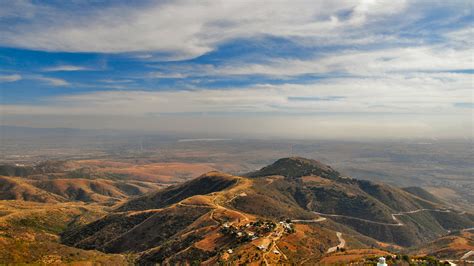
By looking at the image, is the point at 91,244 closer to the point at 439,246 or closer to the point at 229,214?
the point at 229,214

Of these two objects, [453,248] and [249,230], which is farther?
[453,248]

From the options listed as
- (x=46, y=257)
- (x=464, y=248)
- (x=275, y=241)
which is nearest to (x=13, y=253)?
(x=46, y=257)

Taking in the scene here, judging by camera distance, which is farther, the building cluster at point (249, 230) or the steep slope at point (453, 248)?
the steep slope at point (453, 248)

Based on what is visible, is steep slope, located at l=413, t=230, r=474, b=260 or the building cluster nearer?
the building cluster

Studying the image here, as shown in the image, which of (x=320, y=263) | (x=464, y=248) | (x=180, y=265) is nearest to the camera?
(x=320, y=263)

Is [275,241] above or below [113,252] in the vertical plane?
above

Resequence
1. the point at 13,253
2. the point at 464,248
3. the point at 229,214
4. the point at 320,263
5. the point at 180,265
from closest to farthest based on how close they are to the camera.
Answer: the point at 320,263, the point at 180,265, the point at 13,253, the point at 464,248, the point at 229,214

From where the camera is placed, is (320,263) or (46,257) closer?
(320,263)

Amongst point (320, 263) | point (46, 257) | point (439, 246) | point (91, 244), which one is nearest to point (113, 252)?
point (91, 244)

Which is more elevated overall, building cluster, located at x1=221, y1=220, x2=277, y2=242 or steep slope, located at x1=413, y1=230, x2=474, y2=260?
building cluster, located at x1=221, y1=220, x2=277, y2=242

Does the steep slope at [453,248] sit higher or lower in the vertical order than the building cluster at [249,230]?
lower

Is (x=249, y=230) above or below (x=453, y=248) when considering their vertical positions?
above
